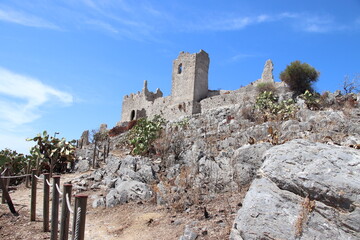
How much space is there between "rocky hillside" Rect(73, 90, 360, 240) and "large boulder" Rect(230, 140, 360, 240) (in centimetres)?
1

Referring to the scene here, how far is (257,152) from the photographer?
754 cm

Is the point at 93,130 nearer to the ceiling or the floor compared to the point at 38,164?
nearer to the ceiling

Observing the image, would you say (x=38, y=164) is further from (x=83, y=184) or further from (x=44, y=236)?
(x=44, y=236)

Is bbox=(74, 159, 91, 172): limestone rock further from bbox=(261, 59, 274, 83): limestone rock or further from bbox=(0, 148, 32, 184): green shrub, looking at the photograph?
bbox=(261, 59, 274, 83): limestone rock

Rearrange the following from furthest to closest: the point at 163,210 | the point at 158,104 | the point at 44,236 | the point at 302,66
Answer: the point at 158,104 < the point at 302,66 < the point at 163,210 < the point at 44,236

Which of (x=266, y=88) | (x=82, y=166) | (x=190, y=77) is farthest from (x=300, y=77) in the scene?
(x=82, y=166)

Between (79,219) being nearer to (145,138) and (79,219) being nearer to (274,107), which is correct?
(145,138)

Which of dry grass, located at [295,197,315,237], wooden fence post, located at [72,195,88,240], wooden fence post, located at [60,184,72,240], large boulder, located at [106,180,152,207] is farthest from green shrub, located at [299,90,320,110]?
wooden fence post, located at [72,195,88,240]

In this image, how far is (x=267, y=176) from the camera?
482cm

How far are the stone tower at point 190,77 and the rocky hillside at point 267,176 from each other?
949 centimetres

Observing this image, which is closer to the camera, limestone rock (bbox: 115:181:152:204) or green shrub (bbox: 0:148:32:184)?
limestone rock (bbox: 115:181:152:204)

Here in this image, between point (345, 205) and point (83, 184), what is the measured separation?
9048 millimetres

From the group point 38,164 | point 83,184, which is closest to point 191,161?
point 83,184

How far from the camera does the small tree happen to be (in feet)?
60.1
